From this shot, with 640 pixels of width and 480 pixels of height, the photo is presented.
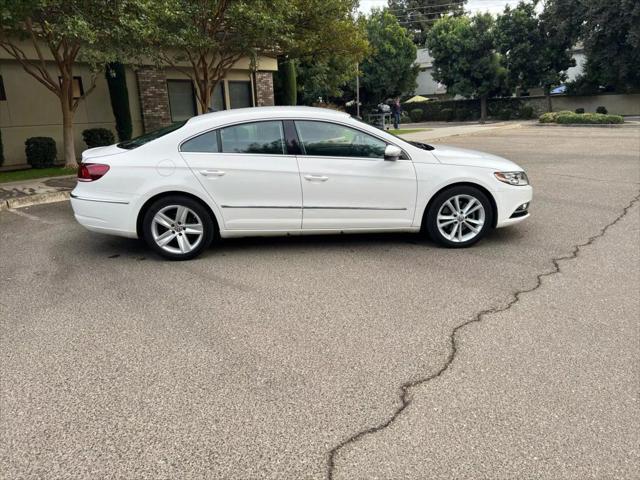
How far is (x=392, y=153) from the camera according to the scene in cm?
560

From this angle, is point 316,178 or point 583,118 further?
point 583,118

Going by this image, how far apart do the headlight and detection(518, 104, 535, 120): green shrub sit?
3780 centimetres

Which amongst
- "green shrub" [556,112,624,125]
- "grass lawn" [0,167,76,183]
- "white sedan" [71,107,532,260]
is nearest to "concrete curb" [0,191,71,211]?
"grass lawn" [0,167,76,183]

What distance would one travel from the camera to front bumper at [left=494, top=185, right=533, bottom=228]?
5.96m

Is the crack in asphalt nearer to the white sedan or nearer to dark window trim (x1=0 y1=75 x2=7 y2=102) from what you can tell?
the white sedan

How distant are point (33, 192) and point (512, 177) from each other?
8.27 meters

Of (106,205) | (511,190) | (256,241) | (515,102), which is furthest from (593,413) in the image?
(515,102)

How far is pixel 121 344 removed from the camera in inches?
149

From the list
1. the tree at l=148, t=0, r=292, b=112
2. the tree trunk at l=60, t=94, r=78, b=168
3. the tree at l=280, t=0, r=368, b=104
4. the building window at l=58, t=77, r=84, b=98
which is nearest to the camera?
the tree at l=148, t=0, r=292, b=112

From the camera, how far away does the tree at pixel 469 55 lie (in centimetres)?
3841

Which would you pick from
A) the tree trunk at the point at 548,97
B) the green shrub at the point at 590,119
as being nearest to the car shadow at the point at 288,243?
the green shrub at the point at 590,119

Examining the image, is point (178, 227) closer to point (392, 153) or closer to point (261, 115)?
point (261, 115)

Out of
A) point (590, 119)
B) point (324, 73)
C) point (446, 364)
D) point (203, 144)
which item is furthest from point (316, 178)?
point (590, 119)

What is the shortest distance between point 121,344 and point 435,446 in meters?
2.33
